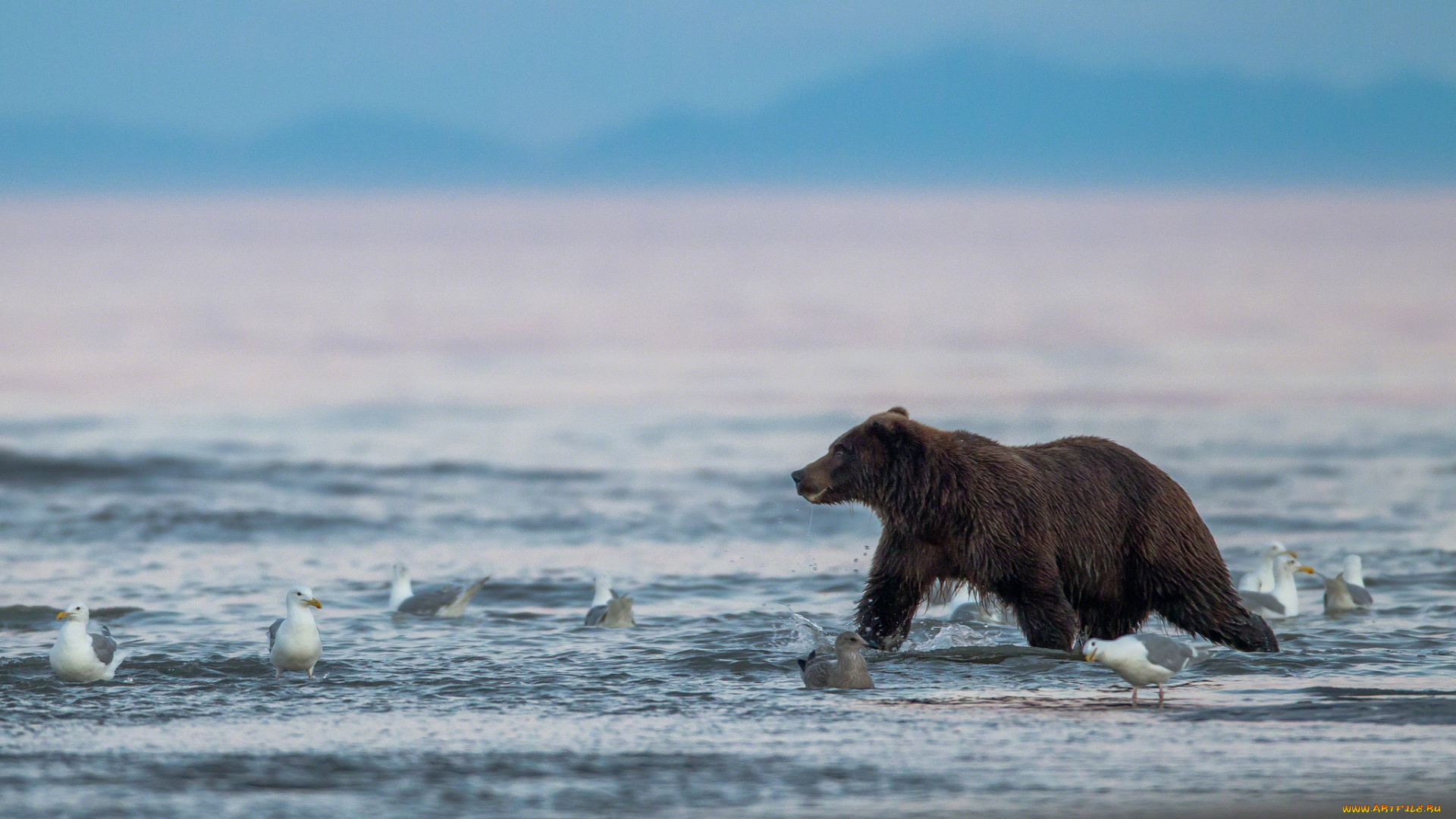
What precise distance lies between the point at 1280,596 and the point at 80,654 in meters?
7.95

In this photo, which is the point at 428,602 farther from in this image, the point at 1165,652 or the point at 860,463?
the point at 1165,652

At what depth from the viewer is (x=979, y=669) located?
9.09 m

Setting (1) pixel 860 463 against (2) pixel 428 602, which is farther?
(2) pixel 428 602

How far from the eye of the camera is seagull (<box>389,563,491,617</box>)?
11.6 metres

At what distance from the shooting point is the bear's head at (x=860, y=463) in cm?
936

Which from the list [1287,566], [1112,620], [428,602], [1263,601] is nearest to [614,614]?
[428,602]

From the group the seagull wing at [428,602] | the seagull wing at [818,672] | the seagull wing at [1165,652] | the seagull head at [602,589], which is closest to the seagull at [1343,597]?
the seagull wing at [1165,652]

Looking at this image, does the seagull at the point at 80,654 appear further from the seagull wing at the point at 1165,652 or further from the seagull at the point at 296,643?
the seagull wing at the point at 1165,652

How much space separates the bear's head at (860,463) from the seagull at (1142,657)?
1.72 m

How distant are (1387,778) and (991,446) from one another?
3.35m

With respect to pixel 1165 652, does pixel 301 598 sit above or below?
above

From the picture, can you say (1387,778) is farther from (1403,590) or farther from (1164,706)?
(1403,590)

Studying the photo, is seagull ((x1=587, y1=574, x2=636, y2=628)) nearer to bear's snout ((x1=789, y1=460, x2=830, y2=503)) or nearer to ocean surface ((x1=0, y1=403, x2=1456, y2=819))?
ocean surface ((x1=0, y1=403, x2=1456, y2=819))

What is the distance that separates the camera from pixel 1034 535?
30.0ft
